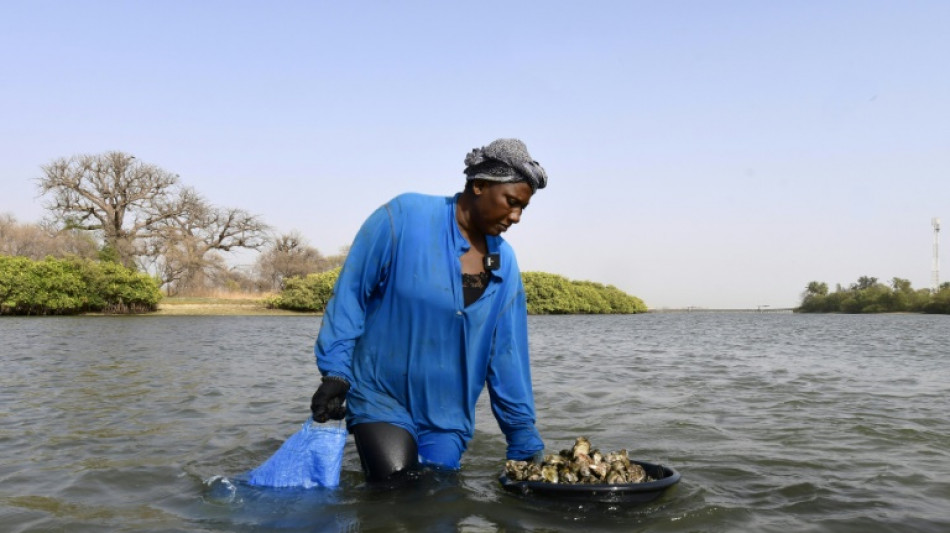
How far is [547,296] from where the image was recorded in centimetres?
6200

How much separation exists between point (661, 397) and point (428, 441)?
5769 mm

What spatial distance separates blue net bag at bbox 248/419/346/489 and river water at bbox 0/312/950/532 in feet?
0.23

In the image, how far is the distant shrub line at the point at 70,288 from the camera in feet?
109

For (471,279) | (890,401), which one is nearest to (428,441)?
(471,279)

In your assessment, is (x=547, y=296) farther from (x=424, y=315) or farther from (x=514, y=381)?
(x=424, y=315)

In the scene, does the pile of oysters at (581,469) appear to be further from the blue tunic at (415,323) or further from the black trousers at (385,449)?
the black trousers at (385,449)

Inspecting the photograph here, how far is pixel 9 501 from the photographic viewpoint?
144 inches

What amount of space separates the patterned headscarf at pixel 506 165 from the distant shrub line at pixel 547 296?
4261 centimetres

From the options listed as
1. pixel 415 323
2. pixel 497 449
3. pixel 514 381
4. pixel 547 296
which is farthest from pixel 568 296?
pixel 415 323

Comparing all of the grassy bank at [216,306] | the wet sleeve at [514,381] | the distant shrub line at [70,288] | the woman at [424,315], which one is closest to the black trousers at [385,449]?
the woman at [424,315]

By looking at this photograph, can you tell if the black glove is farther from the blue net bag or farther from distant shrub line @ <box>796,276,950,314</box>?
distant shrub line @ <box>796,276,950,314</box>

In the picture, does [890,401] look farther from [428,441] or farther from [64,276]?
[64,276]

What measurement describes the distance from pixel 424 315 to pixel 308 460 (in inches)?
38.8

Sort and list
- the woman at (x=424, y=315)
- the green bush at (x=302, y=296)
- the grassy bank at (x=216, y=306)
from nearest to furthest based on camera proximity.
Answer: the woman at (x=424, y=315), the grassy bank at (x=216, y=306), the green bush at (x=302, y=296)
